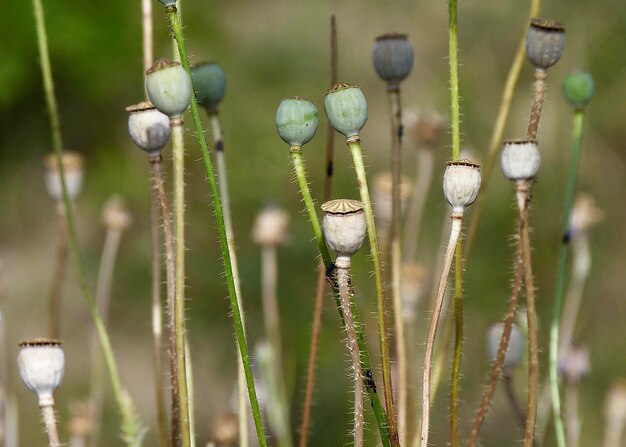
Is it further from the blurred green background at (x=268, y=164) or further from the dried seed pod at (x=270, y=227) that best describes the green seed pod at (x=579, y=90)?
the blurred green background at (x=268, y=164)

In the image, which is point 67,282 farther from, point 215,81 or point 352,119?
point 352,119

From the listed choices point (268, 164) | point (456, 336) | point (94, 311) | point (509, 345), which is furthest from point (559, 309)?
point (268, 164)

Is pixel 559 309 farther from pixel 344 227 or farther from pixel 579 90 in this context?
pixel 344 227

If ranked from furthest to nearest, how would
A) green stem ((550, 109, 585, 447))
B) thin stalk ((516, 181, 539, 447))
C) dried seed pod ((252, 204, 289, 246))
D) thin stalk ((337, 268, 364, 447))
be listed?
dried seed pod ((252, 204, 289, 246))
green stem ((550, 109, 585, 447))
thin stalk ((516, 181, 539, 447))
thin stalk ((337, 268, 364, 447))

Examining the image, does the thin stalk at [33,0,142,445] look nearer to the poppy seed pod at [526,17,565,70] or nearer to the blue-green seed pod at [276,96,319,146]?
the blue-green seed pod at [276,96,319,146]

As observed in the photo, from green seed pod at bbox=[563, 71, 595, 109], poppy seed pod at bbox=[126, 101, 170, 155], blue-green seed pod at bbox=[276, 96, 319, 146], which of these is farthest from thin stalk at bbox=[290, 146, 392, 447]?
green seed pod at bbox=[563, 71, 595, 109]

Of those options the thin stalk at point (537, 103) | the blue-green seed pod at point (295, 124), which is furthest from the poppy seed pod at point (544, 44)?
the blue-green seed pod at point (295, 124)
